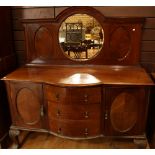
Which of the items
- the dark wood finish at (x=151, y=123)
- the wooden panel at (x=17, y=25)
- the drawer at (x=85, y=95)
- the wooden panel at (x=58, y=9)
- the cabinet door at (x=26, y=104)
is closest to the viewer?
the drawer at (x=85, y=95)

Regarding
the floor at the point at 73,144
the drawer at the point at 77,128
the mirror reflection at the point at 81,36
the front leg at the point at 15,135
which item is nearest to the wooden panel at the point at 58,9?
the mirror reflection at the point at 81,36

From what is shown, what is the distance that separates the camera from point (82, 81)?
145 centimetres

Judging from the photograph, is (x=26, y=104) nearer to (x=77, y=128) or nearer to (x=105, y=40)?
(x=77, y=128)

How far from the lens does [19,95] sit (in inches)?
62.7

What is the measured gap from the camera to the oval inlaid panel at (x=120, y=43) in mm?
1746

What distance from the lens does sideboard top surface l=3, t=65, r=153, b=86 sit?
143 cm

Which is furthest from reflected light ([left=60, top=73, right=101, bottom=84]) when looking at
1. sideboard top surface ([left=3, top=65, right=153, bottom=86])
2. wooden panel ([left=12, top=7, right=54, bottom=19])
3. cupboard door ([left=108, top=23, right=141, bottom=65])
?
wooden panel ([left=12, top=7, right=54, bottom=19])

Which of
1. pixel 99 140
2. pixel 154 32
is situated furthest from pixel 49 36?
pixel 99 140

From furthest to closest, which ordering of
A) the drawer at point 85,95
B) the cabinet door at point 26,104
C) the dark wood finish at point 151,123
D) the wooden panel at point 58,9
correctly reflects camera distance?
the wooden panel at point 58,9 < the dark wood finish at point 151,123 < the cabinet door at point 26,104 < the drawer at point 85,95

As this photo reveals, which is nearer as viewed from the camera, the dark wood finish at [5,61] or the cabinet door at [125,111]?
the cabinet door at [125,111]

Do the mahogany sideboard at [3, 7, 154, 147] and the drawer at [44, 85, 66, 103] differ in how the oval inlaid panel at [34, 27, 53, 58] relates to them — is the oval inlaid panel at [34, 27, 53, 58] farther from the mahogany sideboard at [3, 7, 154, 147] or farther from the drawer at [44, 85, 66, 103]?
the drawer at [44, 85, 66, 103]

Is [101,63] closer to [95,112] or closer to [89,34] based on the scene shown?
[89,34]

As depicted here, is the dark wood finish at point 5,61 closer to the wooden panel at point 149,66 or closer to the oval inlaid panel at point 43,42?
the oval inlaid panel at point 43,42

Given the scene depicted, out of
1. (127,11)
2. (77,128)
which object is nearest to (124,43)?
(127,11)
